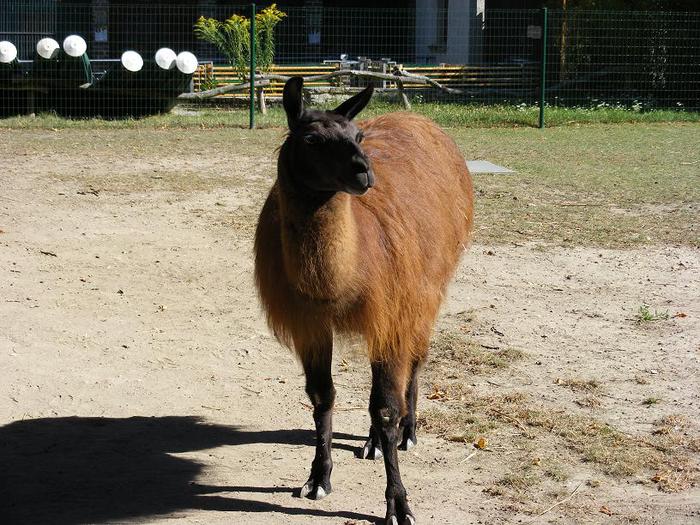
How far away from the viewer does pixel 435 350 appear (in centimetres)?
634

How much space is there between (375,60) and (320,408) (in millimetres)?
17879

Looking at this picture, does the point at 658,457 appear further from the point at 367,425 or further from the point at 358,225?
the point at 358,225

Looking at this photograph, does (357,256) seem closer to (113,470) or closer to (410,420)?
(410,420)

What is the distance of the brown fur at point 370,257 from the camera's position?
3.90 metres

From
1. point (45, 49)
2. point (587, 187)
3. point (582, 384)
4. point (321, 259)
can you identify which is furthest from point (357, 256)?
point (45, 49)

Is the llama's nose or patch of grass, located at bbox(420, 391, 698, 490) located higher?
the llama's nose

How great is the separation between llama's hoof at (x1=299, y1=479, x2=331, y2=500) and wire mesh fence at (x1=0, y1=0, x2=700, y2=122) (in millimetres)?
12506

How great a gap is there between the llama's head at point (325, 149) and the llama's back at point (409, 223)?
437 millimetres

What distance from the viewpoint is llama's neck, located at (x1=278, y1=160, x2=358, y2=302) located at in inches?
151

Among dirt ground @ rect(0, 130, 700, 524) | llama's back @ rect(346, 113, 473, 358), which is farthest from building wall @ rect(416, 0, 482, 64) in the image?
llama's back @ rect(346, 113, 473, 358)

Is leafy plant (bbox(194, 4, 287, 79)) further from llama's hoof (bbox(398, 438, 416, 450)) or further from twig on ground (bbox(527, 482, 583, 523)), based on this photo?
twig on ground (bbox(527, 482, 583, 523))

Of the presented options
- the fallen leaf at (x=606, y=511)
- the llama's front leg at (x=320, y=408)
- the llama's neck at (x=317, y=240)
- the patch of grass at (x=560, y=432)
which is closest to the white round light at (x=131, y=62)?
the patch of grass at (x=560, y=432)

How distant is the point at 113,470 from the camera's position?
4.67m

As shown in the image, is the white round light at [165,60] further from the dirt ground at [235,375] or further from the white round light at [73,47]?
the dirt ground at [235,375]
